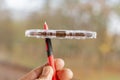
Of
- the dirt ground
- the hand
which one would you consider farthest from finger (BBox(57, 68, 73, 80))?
the dirt ground

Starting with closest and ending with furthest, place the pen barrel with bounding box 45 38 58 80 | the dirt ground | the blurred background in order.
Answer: the pen barrel with bounding box 45 38 58 80 < the blurred background < the dirt ground

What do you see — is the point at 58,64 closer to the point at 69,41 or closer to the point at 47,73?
the point at 47,73

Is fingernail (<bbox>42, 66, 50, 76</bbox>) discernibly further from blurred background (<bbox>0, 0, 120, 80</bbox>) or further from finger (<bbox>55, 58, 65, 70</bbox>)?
blurred background (<bbox>0, 0, 120, 80</bbox>)

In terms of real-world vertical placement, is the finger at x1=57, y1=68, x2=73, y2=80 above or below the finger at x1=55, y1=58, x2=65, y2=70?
below

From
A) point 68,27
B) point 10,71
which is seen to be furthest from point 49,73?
point 10,71

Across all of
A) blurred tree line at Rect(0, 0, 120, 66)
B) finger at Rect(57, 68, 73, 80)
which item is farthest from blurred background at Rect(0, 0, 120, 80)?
finger at Rect(57, 68, 73, 80)

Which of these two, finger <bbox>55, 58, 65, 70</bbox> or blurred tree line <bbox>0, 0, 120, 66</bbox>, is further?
blurred tree line <bbox>0, 0, 120, 66</bbox>

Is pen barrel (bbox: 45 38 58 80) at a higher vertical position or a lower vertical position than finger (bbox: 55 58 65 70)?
higher

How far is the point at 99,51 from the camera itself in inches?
38.0

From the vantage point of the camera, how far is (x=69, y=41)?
999 millimetres

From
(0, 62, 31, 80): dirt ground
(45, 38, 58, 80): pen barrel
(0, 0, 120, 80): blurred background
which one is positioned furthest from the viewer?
(0, 62, 31, 80): dirt ground

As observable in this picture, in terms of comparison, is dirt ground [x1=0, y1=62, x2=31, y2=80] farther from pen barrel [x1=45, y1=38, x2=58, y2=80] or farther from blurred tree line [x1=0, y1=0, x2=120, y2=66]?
pen barrel [x1=45, y1=38, x2=58, y2=80]

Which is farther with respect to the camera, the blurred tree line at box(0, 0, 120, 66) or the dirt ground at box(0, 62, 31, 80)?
the dirt ground at box(0, 62, 31, 80)

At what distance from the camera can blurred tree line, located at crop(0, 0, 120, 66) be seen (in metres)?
0.94
